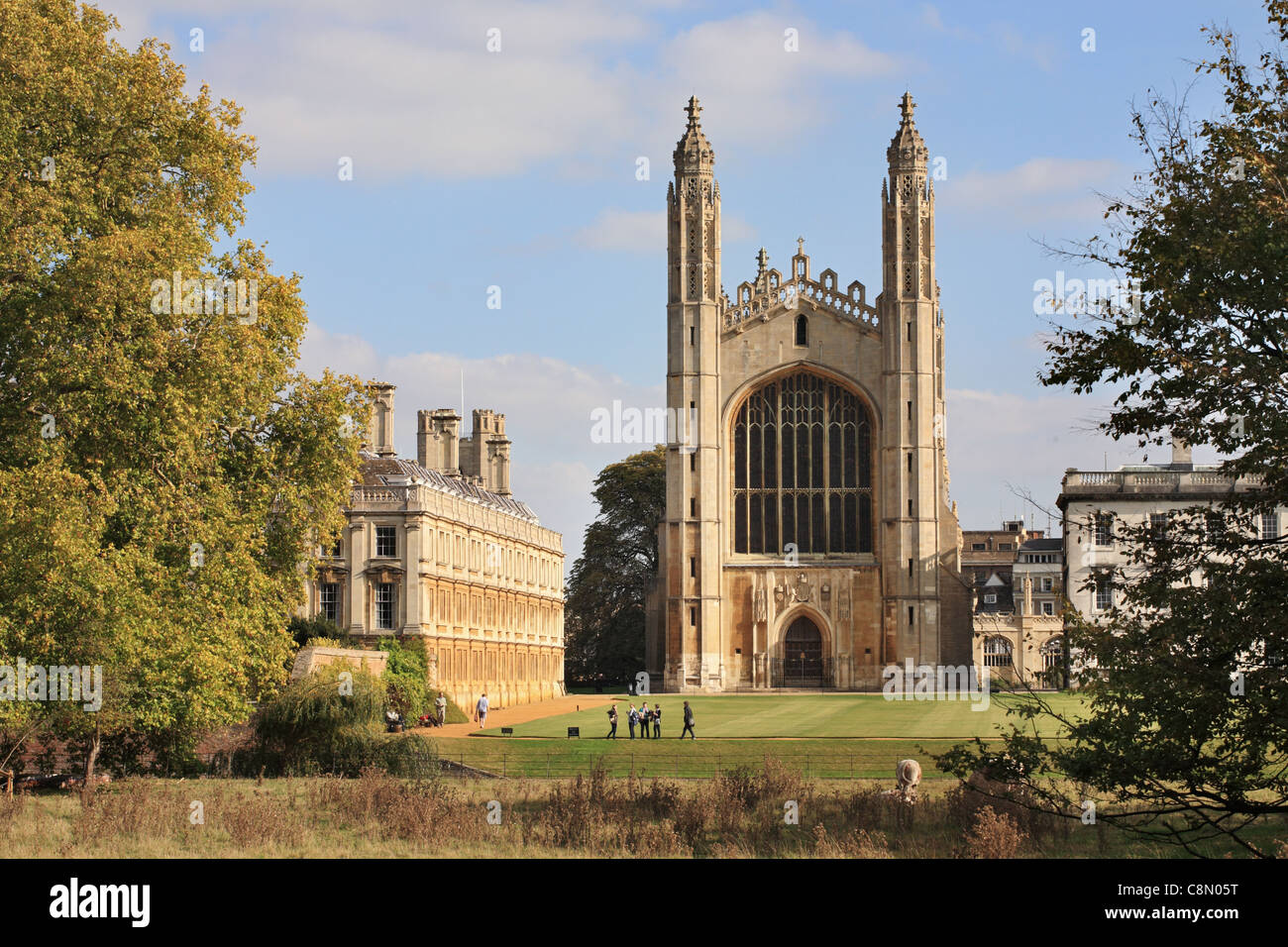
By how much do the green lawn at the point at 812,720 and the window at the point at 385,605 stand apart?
546cm

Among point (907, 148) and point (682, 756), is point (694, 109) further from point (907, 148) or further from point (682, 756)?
point (682, 756)

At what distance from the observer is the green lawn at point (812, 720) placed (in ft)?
118

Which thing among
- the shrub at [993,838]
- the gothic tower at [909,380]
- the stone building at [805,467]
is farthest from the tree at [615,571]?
the shrub at [993,838]

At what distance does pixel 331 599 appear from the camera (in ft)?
151

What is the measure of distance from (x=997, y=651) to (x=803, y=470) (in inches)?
667

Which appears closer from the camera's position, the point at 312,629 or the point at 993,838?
the point at 993,838

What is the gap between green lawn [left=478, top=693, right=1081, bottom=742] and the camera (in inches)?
1419

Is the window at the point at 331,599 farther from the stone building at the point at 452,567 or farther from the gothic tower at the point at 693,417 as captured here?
the gothic tower at the point at 693,417

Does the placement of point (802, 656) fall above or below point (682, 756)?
above

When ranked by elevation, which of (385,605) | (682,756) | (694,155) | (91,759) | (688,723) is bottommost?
(682,756)

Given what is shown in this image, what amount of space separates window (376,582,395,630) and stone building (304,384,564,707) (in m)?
0.03

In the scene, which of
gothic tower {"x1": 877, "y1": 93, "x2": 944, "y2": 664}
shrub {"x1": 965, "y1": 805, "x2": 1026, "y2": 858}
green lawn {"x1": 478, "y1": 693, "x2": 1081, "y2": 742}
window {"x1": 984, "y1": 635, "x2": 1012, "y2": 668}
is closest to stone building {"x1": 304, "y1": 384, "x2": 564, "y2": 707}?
green lawn {"x1": 478, "y1": 693, "x2": 1081, "y2": 742}

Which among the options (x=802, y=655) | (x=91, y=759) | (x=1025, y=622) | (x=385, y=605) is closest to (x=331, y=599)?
(x=385, y=605)
